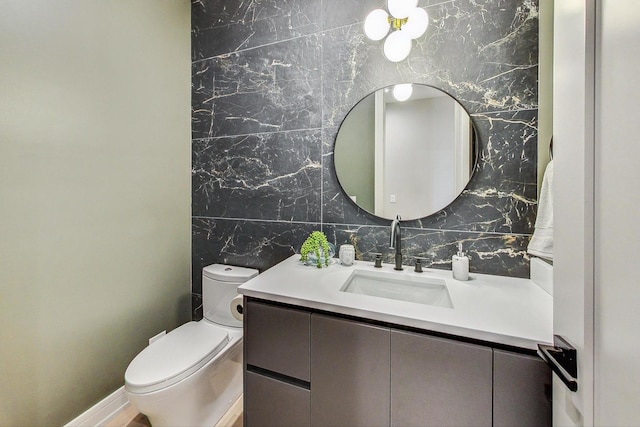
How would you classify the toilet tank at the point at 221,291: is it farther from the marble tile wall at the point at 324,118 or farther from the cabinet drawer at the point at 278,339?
the cabinet drawer at the point at 278,339

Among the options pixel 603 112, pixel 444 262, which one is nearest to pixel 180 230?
pixel 444 262

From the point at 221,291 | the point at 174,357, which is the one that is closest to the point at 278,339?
the point at 174,357

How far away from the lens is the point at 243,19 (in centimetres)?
189

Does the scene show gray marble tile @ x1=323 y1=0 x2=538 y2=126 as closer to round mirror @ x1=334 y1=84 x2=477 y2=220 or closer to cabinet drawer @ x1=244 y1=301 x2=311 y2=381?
round mirror @ x1=334 y1=84 x2=477 y2=220

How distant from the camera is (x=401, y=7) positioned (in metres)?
1.29

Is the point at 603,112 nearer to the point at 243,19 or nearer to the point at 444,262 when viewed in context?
the point at 444,262

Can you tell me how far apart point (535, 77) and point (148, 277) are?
2.43 meters

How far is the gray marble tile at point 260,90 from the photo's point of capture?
1695 millimetres

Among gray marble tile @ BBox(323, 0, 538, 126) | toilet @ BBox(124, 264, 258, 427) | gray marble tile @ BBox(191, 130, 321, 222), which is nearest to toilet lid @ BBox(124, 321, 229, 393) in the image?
toilet @ BBox(124, 264, 258, 427)

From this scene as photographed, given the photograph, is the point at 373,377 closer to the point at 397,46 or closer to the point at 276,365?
the point at 276,365

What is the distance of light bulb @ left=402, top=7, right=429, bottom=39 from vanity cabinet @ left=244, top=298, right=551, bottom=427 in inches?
54.5

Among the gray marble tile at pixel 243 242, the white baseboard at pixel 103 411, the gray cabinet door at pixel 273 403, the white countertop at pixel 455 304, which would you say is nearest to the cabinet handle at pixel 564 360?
the white countertop at pixel 455 304

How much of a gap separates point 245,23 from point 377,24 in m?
1.02

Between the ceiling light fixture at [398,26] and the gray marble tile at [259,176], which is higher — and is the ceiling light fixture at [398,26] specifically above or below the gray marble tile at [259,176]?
above
